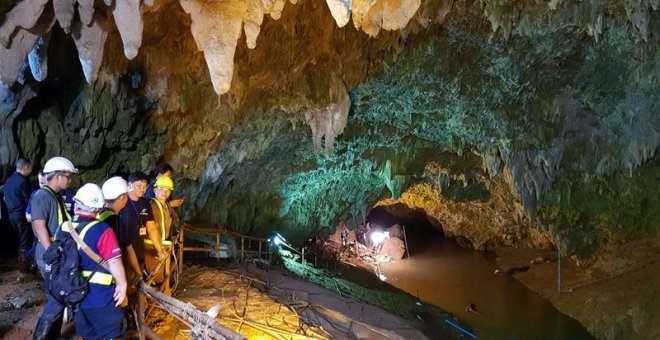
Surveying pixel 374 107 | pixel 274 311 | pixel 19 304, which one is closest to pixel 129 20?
pixel 19 304

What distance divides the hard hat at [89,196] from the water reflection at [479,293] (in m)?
8.44

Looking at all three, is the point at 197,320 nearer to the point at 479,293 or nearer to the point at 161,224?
the point at 161,224

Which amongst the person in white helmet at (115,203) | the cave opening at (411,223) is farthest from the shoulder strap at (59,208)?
the cave opening at (411,223)

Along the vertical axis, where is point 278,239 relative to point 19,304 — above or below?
below

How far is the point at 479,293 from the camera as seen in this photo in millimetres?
13023

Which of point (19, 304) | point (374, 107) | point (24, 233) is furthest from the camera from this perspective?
point (374, 107)

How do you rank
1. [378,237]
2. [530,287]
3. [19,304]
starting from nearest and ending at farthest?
[19,304] < [530,287] < [378,237]

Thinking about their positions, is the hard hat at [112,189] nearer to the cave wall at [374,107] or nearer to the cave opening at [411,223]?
the cave wall at [374,107]

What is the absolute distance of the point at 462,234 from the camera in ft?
61.7

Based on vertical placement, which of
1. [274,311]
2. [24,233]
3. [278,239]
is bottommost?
[278,239]

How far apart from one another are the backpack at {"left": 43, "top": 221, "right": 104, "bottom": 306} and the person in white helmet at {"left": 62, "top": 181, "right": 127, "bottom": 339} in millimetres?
33

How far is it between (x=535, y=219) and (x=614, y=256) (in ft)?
7.15

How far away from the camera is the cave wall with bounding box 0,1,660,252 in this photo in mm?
5914

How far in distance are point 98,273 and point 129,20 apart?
2.06 metres
